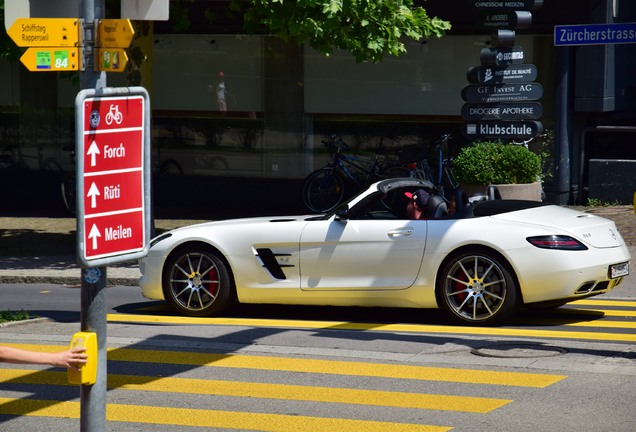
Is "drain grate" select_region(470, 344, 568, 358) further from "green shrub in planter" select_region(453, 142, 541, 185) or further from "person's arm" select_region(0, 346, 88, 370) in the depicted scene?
"green shrub in planter" select_region(453, 142, 541, 185)

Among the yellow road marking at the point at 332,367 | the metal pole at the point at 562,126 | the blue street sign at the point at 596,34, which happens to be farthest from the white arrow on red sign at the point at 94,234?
the metal pole at the point at 562,126

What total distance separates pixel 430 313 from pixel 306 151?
9.49 m

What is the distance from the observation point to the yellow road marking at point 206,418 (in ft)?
17.0

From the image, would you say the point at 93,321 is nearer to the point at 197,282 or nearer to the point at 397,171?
the point at 197,282

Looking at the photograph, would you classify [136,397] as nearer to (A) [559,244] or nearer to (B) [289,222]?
(B) [289,222]

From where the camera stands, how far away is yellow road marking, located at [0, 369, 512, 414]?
5.59 meters

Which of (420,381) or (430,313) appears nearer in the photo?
(420,381)

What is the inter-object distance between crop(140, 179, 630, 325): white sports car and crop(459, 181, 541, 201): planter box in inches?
188

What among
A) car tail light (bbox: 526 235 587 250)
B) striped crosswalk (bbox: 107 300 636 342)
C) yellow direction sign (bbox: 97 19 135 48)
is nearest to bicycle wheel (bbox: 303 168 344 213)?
striped crosswalk (bbox: 107 300 636 342)

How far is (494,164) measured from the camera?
1363 cm

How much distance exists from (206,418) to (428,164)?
12184 millimetres

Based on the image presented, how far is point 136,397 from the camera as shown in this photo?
592 cm

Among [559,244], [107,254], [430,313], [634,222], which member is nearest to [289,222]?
[430,313]

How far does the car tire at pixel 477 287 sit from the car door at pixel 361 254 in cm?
34
